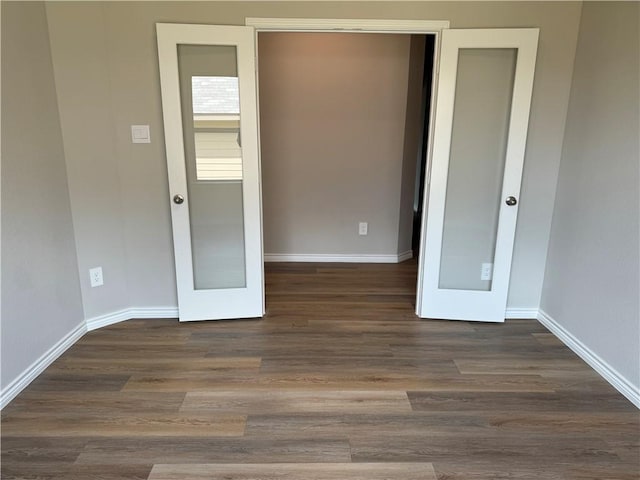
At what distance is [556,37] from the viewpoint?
259cm

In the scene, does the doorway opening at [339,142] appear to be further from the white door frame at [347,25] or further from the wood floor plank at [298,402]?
the wood floor plank at [298,402]

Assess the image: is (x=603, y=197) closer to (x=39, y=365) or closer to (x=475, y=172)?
(x=475, y=172)

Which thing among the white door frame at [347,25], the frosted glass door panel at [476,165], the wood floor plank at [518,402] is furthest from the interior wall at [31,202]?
the frosted glass door panel at [476,165]

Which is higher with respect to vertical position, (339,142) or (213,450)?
(339,142)

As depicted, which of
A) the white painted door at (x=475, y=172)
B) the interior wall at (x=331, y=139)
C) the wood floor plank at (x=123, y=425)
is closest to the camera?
the wood floor plank at (x=123, y=425)

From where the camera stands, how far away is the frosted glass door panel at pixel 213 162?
259 centimetres

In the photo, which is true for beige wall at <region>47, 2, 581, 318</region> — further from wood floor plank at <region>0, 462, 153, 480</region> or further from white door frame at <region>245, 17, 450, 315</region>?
wood floor plank at <region>0, 462, 153, 480</region>

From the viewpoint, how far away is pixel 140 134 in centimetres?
268

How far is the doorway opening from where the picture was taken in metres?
3.90

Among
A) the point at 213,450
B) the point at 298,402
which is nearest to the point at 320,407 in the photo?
the point at 298,402

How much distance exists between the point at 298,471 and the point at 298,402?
1.45 feet

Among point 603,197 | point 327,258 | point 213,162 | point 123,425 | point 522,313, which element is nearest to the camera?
point 123,425

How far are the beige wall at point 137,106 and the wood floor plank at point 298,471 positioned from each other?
159 cm

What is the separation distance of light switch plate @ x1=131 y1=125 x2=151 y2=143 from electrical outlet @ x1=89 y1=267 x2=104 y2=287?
2.99 feet
